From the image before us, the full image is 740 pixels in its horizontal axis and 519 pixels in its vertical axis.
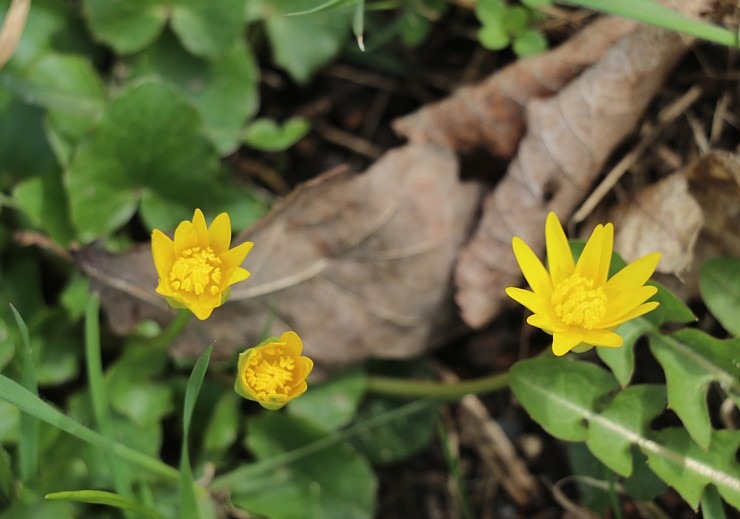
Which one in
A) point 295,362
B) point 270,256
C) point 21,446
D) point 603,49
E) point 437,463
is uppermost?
point 603,49

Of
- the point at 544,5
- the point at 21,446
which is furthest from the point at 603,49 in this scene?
the point at 21,446

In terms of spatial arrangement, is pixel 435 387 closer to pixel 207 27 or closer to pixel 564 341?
pixel 564 341

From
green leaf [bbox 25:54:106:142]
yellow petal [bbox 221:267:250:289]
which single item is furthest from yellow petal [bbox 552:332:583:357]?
green leaf [bbox 25:54:106:142]

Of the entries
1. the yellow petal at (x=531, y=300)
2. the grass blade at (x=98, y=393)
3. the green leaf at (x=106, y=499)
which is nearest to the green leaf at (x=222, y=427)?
the grass blade at (x=98, y=393)

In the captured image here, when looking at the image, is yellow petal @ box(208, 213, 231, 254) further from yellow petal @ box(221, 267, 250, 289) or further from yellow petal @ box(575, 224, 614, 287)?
yellow petal @ box(575, 224, 614, 287)

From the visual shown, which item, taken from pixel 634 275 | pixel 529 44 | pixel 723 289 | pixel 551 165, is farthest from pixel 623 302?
pixel 529 44

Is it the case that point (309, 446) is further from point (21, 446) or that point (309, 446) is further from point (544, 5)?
point (544, 5)

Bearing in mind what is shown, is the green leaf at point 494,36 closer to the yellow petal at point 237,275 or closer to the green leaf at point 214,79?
the green leaf at point 214,79
